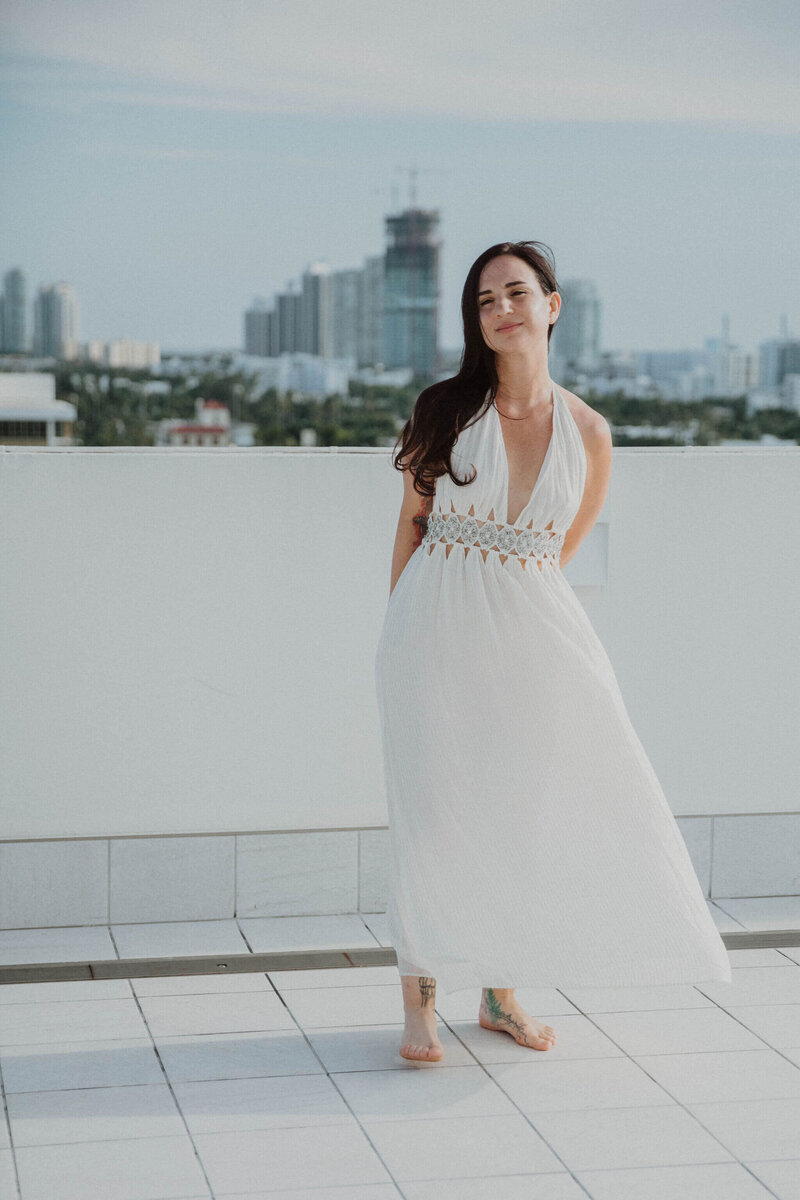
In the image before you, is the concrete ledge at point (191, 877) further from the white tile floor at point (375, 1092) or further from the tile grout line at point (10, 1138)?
the tile grout line at point (10, 1138)

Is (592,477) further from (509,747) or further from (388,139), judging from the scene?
(388,139)

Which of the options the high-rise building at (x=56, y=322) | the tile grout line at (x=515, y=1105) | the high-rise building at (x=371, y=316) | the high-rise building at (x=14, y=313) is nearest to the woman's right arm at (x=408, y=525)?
the tile grout line at (x=515, y=1105)

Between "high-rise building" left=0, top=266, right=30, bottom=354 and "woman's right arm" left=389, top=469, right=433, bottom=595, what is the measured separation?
4428 cm

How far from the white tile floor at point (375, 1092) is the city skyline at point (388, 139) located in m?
46.6

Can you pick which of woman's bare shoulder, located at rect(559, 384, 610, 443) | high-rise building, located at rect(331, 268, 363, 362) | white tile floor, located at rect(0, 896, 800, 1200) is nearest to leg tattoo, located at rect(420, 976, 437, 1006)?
white tile floor, located at rect(0, 896, 800, 1200)

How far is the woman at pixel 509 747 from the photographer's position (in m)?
2.43

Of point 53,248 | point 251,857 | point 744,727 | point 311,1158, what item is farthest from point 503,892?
point 53,248

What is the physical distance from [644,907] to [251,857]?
1211 mm

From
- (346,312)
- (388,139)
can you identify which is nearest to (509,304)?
(346,312)

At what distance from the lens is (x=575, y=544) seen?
267 centimetres

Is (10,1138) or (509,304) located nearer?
(10,1138)

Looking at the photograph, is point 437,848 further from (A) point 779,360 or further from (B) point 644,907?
(A) point 779,360

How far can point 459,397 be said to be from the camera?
2520mm

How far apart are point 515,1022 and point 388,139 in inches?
2037
